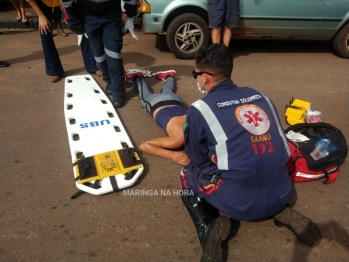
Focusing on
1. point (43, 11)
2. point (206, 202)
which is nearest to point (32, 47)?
point (43, 11)

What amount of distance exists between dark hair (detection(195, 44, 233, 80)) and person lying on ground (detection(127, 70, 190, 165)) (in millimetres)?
1023

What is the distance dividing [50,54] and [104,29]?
109 cm

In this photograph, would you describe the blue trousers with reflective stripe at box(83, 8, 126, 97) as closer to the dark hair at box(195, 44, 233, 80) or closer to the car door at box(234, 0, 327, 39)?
the dark hair at box(195, 44, 233, 80)

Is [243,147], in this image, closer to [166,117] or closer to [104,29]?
[166,117]

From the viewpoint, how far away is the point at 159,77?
16.8 ft

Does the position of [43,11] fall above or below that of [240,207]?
above

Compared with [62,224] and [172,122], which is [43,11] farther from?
[62,224]

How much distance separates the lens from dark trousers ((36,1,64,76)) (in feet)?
15.2

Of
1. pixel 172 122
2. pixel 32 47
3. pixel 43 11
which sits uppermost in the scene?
pixel 43 11

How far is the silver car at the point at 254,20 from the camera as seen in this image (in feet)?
18.3

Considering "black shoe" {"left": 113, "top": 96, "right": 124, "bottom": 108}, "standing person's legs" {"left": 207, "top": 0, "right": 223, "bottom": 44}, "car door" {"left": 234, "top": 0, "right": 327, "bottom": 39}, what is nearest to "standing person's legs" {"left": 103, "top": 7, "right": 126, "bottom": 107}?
"black shoe" {"left": 113, "top": 96, "right": 124, "bottom": 108}

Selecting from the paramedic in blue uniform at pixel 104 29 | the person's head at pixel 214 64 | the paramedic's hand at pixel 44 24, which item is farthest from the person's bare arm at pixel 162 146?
the paramedic's hand at pixel 44 24

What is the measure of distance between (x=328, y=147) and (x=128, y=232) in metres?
1.82

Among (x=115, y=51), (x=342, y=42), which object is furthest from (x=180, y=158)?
(x=342, y=42)
